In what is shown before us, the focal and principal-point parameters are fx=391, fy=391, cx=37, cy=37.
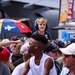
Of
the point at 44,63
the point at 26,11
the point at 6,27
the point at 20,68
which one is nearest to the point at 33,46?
the point at 44,63

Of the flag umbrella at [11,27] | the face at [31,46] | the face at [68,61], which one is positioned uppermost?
the face at [31,46]

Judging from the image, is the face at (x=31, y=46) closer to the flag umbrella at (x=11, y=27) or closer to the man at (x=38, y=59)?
the man at (x=38, y=59)

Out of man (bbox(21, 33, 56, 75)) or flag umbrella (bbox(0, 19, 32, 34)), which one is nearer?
man (bbox(21, 33, 56, 75))

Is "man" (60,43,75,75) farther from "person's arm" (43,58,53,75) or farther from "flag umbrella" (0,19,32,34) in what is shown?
"flag umbrella" (0,19,32,34)

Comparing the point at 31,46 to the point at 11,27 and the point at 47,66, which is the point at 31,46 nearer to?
the point at 47,66

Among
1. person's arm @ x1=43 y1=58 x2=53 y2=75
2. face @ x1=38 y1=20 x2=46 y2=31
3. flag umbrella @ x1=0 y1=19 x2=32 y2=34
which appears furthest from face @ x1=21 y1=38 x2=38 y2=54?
flag umbrella @ x1=0 y1=19 x2=32 y2=34

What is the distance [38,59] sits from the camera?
5211 mm

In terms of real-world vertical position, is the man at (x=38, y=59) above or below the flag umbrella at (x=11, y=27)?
above

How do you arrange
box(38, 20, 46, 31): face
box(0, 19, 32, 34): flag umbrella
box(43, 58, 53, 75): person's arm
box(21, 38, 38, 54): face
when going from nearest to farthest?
1. box(43, 58, 53, 75): person's arm
2. box(21, 38, 38, 54): face
3. box(38, 20, 46, 31): face
4. box(0, 19, 32, 34): flag umbrella

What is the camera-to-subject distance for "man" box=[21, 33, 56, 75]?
5094mm

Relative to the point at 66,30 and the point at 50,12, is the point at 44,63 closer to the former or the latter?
the point at 66,30

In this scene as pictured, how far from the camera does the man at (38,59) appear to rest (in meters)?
5.09

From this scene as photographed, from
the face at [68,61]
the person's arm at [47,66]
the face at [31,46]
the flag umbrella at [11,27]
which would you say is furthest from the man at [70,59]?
the flag umbrella at [11,27]

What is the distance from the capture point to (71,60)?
4.70 meters
